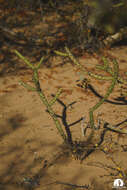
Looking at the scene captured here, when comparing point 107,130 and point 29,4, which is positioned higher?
point 29,4

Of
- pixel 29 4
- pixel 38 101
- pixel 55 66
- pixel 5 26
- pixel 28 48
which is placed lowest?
pixel 38 101

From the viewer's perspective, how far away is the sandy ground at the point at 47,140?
7.77ft

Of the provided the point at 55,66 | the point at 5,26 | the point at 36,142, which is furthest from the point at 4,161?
the point at 5,26

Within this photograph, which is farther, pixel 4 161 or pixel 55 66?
pixel 55 66

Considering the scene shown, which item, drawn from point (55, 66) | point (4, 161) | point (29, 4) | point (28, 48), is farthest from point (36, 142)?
point (29, 4)

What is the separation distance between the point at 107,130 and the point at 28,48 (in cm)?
267

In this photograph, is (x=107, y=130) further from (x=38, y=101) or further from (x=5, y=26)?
(x=5, y=26)

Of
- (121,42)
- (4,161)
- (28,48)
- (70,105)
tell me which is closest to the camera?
(4,161)

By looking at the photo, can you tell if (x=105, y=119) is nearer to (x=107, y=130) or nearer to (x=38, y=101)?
(x=107, y=130)

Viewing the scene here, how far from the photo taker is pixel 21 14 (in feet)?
18.4

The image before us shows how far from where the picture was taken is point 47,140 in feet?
9.32

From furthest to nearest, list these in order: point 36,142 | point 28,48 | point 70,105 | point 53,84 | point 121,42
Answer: point 121,42
point 28,48
point 53,84
point 70,105
point 36,142

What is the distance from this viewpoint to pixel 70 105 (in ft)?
11.5

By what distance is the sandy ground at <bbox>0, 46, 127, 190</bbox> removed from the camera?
2369 mm
